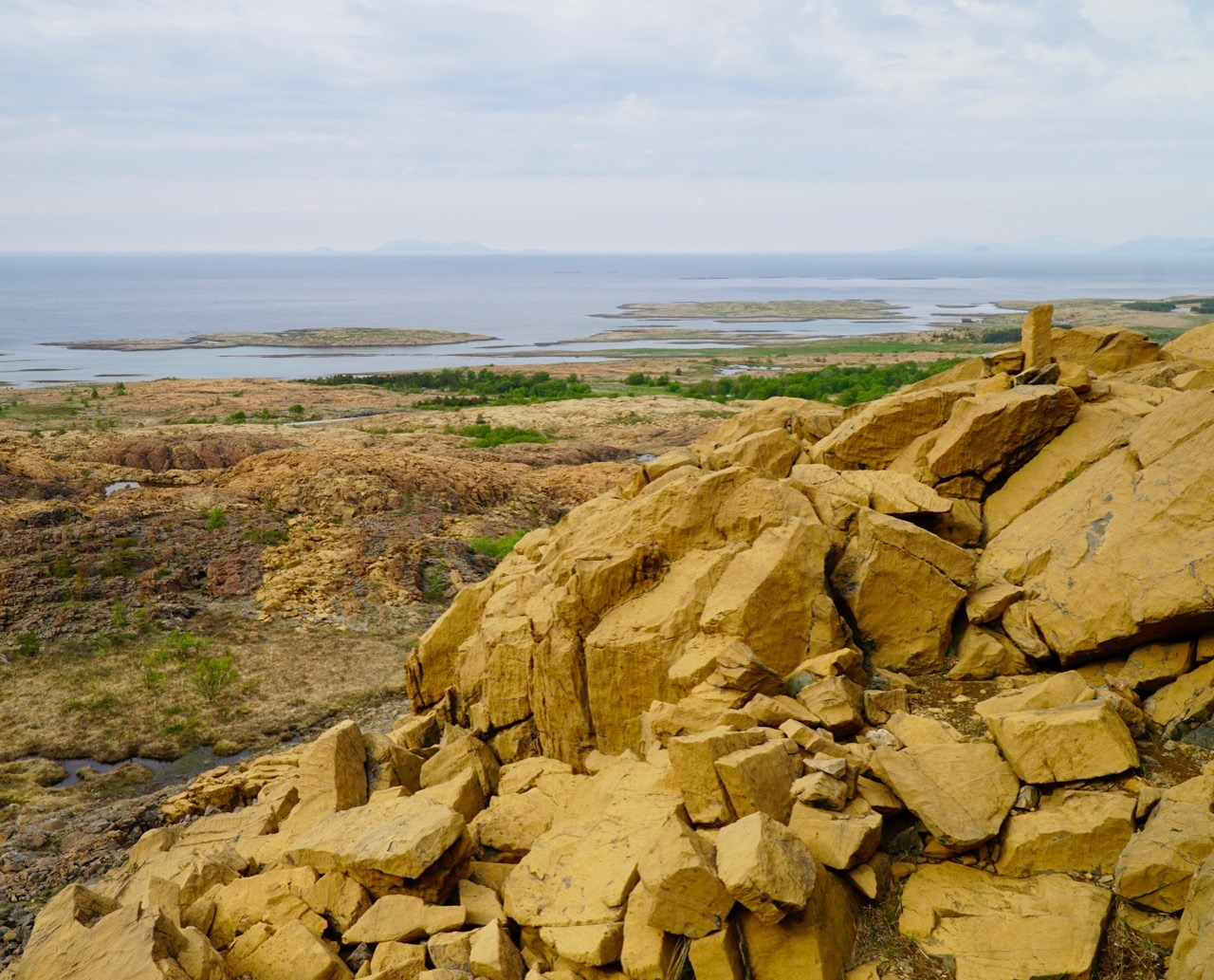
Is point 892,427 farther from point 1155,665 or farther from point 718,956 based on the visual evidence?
point 718,956

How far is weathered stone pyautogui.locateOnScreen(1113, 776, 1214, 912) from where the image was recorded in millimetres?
8188

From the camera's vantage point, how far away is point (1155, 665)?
1152 centimetres

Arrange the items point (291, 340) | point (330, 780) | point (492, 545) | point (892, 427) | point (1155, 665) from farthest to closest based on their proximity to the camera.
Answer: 1. point (291, 340)
2. point (492, 545)
3. point (892, 427)
4. point (330, 780)
5. point (1155, 665)

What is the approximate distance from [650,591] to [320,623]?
1979cm

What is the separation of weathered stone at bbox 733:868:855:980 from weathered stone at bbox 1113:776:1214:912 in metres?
2.59

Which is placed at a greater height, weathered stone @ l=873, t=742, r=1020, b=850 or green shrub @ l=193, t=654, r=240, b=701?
weathered stone @ l=873, t=742, r=1020, b=850

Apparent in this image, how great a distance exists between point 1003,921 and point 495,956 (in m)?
5.14

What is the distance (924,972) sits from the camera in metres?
8.61

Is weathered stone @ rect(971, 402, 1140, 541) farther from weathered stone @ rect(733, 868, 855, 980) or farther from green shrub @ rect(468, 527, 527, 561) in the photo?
green shrub @ rect(468, 527, 527, 561)

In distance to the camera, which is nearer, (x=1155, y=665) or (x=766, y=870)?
(x=766, y=870)

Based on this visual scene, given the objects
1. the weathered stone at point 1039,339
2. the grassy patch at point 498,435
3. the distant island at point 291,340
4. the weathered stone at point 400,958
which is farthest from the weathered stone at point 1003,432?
the distant island at point 291,340

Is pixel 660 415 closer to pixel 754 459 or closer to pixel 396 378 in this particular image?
pixel 396 378

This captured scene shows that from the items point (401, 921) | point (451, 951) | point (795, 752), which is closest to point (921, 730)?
point (795, 752)

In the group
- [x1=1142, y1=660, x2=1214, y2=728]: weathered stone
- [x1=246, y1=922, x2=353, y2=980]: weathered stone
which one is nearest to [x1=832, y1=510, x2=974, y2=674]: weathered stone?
[x1=1142, y1=660, x2=1214, y2=728]: weathered stone
